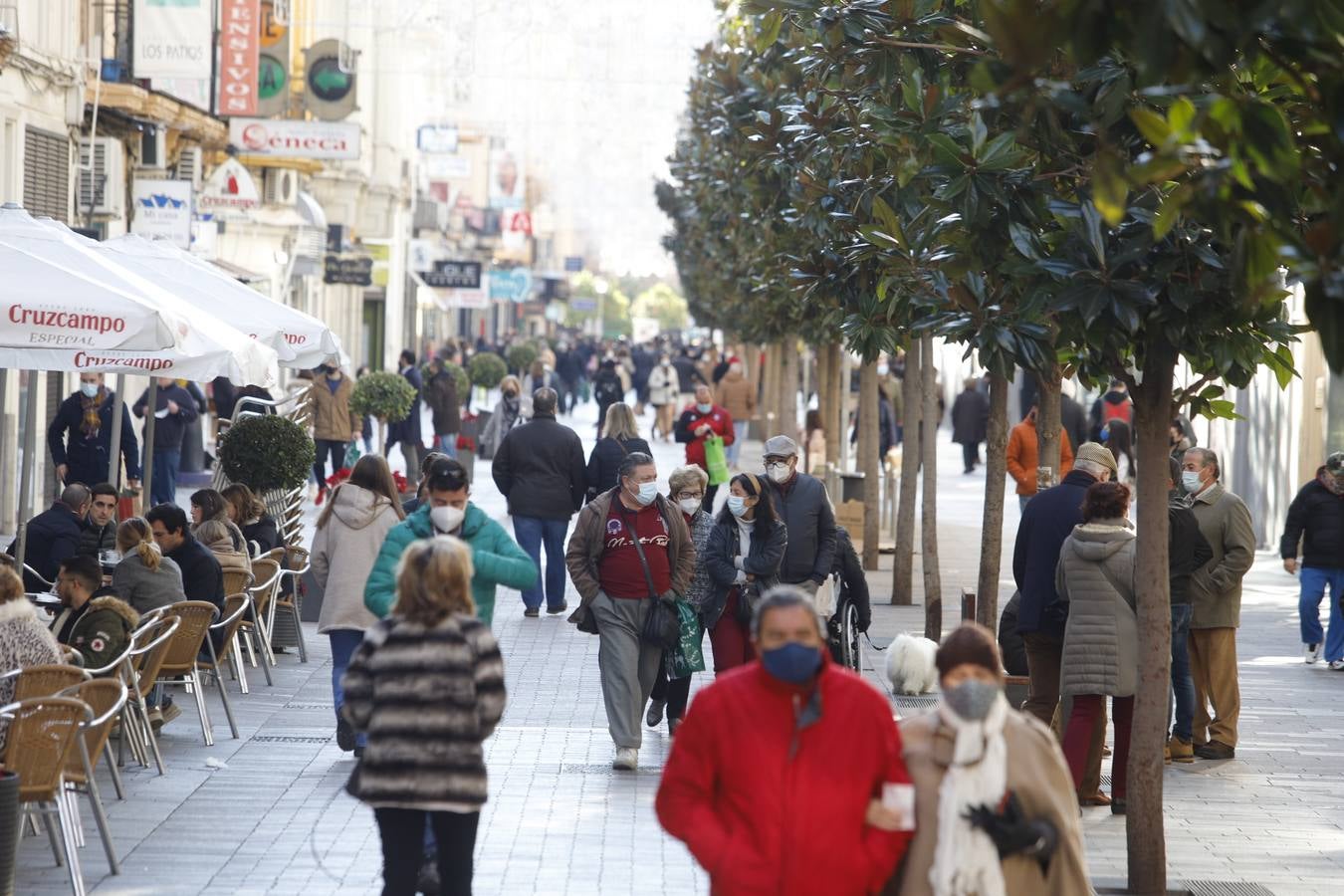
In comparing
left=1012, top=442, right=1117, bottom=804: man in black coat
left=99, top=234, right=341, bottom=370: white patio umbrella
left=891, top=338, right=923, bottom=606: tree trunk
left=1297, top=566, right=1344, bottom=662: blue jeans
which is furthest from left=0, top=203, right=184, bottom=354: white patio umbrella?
left=891, top=338, right=923, bottom=606: tree trunk

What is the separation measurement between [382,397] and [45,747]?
65.4 feet

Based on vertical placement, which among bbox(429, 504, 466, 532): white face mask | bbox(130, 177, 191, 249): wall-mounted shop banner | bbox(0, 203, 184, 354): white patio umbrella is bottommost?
bbox(429, 504, 466, 532): white face mask

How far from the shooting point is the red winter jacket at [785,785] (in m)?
4.85

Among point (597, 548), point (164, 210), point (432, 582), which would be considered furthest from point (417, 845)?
point (164, 210)

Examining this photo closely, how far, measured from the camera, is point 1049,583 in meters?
9.83

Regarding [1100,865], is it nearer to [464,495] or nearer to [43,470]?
[464,495]

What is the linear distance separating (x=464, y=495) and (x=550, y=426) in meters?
8.12

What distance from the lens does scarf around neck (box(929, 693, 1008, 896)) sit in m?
5.04

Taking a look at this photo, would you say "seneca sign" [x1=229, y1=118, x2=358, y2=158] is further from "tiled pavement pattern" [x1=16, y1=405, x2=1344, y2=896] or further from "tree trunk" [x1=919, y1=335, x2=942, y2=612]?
"tiled pavement pattern" [x1=16, y1=405, x2=1344, y2=896]

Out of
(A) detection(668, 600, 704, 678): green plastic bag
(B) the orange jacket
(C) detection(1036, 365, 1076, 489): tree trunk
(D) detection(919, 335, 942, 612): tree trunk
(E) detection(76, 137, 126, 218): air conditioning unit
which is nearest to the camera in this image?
(A) detection(668, 600, 704, 678): green plastic bag

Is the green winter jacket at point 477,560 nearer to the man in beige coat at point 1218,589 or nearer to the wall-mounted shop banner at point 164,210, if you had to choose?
the man in beige coat at point 1218,589

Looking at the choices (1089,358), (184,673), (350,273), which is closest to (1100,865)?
(1089,358)

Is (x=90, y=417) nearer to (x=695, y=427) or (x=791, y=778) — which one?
(x=695, y=427)

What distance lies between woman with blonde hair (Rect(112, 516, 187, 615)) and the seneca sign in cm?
2164
